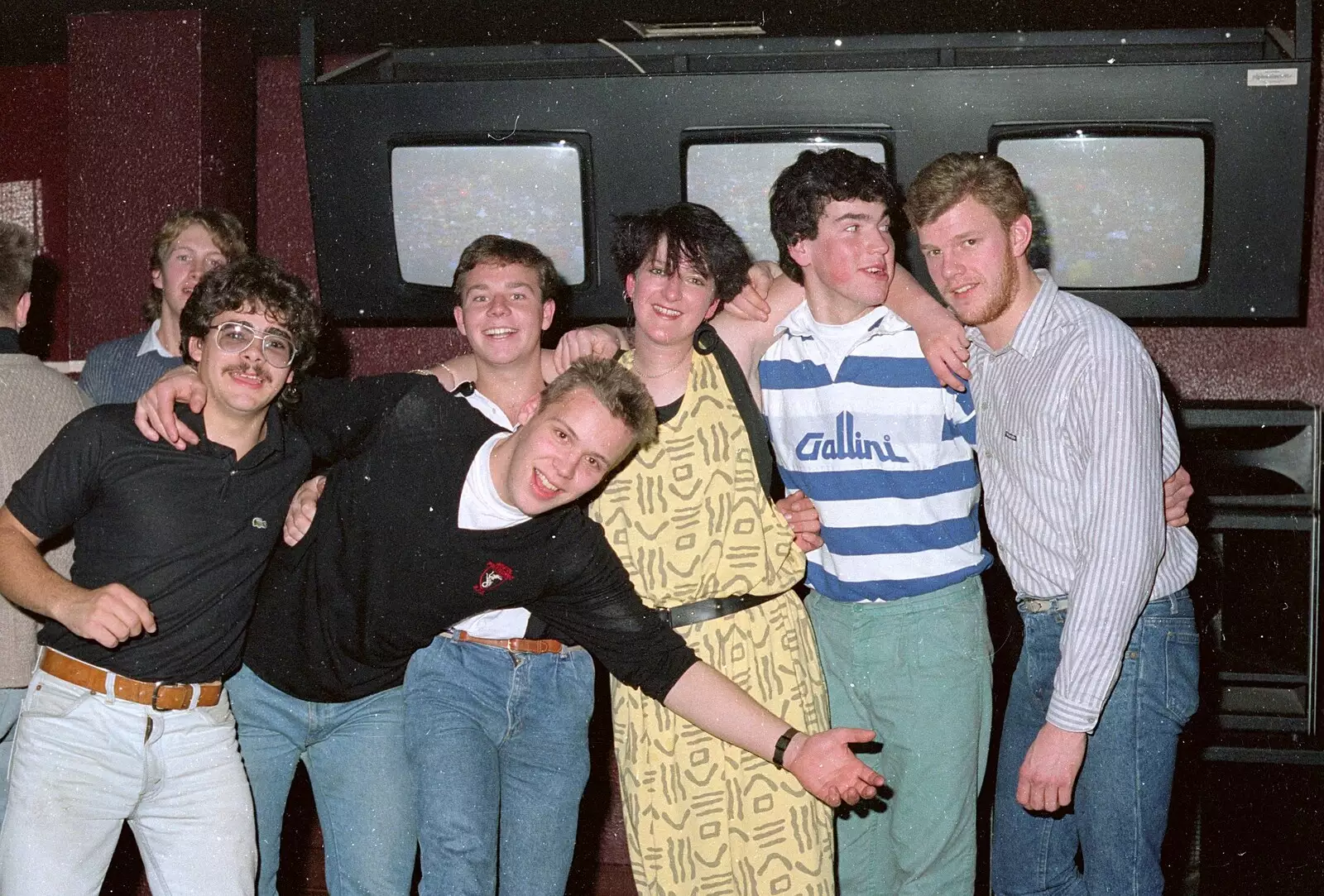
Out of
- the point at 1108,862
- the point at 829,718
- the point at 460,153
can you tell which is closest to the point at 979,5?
the point at 460,153

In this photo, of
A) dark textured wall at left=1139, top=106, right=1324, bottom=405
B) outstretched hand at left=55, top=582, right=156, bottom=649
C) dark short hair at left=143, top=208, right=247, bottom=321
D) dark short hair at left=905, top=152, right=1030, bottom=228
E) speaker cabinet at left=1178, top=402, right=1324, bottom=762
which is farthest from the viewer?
dark textured wall at left=1139, top=106, right=1324, bottom=405

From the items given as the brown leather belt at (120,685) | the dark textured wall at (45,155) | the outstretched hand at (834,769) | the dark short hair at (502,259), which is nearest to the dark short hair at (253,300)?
the dark short hair at (502,259)

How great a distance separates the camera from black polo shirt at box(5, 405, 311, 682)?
238 centimetres

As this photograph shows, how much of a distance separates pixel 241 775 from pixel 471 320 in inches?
38.6

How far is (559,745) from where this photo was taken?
2.59 m

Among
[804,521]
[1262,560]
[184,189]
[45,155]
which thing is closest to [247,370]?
[804,521]

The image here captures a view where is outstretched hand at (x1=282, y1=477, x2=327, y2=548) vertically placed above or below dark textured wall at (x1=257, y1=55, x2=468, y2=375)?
below

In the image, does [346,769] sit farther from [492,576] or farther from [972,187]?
[972,187]

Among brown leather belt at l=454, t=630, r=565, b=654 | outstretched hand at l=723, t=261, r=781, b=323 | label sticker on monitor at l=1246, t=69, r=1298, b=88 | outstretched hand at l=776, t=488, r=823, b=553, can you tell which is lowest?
brown leather belt at l=454, t=630, r=565, b=654

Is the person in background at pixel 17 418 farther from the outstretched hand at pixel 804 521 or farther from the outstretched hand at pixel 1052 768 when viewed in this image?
the outstretched hand at pixel 1052 768

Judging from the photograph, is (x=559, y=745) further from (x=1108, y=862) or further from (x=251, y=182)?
(x=251, y=182)

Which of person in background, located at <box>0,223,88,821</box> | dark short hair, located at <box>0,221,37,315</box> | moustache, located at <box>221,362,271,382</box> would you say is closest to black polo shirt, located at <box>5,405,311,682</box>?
moustache, located at <box>221,362,271,382</box>

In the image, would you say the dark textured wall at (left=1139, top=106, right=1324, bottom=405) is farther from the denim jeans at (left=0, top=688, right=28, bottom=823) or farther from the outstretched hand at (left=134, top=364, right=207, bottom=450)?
the denim jeans at (left=0, top=688, right=28, bottom=823)

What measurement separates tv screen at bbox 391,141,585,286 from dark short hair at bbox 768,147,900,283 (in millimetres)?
745
